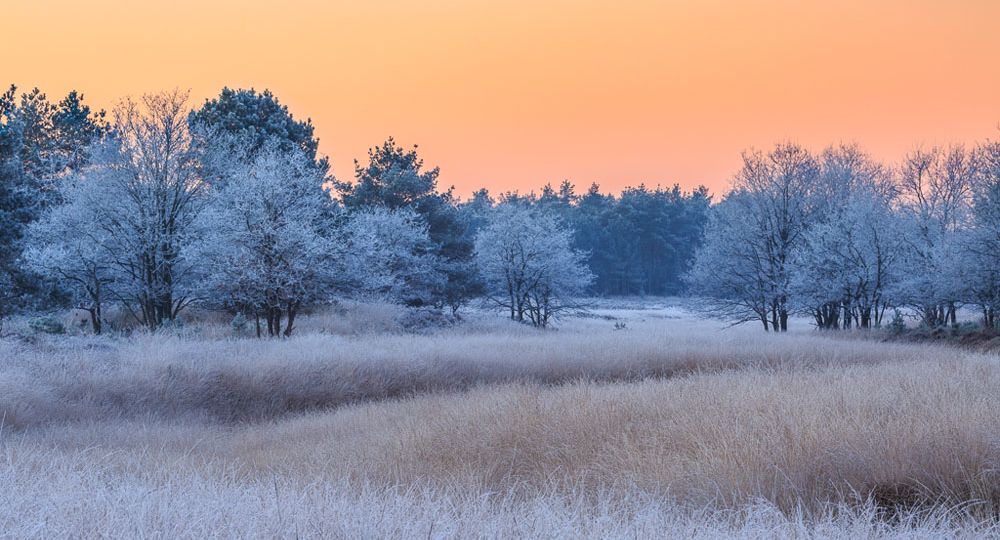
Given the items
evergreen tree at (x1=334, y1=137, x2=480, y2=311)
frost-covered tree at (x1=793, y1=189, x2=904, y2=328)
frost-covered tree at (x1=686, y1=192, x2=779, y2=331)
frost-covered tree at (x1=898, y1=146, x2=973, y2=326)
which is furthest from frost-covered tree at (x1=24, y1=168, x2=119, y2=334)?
frost-covered tree at (x1=898, y1=146, x2=973, y2=326)

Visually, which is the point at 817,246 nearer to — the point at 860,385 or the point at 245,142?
the point at 860,385

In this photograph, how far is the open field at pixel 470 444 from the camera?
12.7 ft

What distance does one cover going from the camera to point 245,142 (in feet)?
105

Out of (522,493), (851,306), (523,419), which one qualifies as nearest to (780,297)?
(851,306)

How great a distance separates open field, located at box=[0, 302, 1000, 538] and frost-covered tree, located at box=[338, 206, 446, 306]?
15.6 metres

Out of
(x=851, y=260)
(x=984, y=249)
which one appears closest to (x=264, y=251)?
(x=851, y=260)

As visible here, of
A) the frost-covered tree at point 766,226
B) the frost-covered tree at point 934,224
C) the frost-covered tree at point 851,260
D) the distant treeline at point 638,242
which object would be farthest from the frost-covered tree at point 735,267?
the distant treeline at point 638,242

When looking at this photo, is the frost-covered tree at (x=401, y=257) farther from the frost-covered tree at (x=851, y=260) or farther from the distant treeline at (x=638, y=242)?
the distant treeline at (x=638, y=242)

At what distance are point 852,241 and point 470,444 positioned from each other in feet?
76.0

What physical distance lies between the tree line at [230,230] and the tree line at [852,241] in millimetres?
9200

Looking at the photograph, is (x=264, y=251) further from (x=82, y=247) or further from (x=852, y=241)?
(x=852, y=241)

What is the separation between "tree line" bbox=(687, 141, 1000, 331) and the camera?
22.6 meters

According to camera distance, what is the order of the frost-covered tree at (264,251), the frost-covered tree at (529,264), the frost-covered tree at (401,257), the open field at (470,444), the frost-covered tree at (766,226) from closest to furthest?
the open field at (470,444), the frost-covered tree at (264,251), the frost-covered tree at (766,226), the frost-covered tree at (401,257), the frost-covered tree at (529,264)

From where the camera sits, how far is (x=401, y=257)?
34688 mm
